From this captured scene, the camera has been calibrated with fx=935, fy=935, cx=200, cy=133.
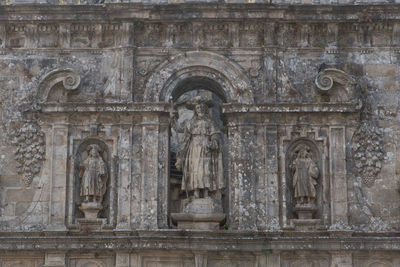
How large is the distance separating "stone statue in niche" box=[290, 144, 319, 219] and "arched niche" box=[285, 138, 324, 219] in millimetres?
85

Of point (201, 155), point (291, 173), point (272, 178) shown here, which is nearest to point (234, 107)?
point (201, 155)

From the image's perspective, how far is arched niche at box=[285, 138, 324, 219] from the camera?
16.6 meters

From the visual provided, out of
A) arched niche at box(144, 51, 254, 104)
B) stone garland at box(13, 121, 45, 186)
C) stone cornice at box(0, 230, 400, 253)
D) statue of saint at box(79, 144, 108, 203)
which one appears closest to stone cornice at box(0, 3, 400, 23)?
arched niche at box(144, 51, 254, 104)

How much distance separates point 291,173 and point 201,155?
1650mm

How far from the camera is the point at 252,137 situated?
16734mm

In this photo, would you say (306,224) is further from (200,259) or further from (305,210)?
(200,259)

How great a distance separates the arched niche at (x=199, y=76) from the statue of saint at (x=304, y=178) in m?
1.43

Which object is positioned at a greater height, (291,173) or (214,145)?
(214,145)

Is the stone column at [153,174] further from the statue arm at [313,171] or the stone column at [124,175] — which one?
the statue arm at [313,171]

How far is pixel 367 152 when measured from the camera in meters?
16.8

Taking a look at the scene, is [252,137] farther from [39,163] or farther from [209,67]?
[39,163]

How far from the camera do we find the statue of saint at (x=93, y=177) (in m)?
16.5

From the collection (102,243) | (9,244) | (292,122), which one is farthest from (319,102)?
(9,244)

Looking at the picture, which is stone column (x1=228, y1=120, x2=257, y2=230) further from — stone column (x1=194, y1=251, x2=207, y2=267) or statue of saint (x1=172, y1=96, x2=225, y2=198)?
stone column (x1=194, y1=251, x2=207, y2=267)
